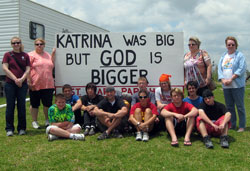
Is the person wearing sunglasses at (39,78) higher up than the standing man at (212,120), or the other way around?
the person wearing sunglasses at (39,78)

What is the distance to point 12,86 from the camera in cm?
507

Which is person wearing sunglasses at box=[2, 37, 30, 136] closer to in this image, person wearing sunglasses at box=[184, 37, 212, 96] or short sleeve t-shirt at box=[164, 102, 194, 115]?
short sleeve t-shirt at box=[164, 102, 194, 115]

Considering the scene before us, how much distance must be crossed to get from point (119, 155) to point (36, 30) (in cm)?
1148

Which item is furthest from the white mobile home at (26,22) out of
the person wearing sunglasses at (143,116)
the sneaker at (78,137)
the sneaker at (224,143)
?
the sneaker at (224,143)

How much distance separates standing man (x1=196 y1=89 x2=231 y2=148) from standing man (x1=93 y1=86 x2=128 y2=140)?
1.44 meters

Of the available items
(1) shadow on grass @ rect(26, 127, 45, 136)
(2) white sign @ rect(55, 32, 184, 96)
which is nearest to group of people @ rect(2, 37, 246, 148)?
(1) shadow on grass @ rect(26, 127, 45, 136)

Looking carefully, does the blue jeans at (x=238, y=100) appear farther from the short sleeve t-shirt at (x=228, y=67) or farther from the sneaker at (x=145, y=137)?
the sneaker at (x=145, y=137)

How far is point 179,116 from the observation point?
4.48m

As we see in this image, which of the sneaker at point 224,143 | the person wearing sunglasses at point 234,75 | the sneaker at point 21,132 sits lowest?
the sneaker at point 224,143

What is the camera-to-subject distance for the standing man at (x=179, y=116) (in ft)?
14.8

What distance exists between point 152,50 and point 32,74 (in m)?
2.80

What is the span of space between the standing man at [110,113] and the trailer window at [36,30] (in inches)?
379

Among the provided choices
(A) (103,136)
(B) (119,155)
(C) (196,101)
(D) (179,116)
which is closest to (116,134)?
(A) (103,136)

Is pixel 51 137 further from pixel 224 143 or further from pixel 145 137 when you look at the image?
pixel 224 143
